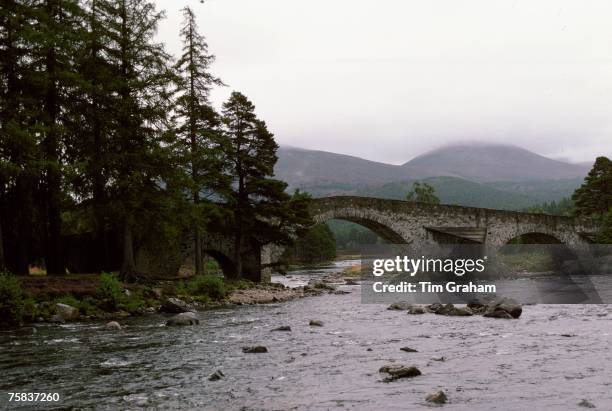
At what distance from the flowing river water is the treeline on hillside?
7.31m

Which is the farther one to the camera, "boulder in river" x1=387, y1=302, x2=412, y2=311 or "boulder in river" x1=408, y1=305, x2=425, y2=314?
"boulder in river" x1=387, y1=302, x2=412, y2=311

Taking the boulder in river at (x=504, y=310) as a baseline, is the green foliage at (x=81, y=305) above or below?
above

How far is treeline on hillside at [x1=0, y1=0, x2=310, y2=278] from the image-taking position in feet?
62.2

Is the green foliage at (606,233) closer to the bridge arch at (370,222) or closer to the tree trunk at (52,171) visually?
the bridge arch at (370,222)

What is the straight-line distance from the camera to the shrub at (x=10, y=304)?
14.5 meters

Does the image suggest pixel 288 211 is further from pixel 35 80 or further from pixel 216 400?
pixel 216 400

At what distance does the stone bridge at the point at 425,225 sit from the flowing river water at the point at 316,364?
1619cm

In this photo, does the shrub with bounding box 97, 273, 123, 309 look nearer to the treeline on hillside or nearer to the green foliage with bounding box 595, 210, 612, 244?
the treeline on hillside

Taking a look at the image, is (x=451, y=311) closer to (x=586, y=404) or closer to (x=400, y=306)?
(x=400, y=306)

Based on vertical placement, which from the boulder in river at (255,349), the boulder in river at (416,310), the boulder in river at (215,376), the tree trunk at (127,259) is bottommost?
the boulder in river at (416,310)

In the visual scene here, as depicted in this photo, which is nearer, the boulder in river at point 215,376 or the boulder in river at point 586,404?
the boulder in river at point 586,404

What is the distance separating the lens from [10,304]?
1465cm

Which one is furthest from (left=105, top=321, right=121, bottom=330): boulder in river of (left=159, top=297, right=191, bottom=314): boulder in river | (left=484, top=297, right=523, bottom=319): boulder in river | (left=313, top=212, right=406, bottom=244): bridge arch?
(left=313, top=212, right=406, bottom=244): bridge arch

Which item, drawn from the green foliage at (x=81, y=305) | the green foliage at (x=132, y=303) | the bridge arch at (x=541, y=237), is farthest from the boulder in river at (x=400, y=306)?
the bridge arch at (x=541, y=237)
